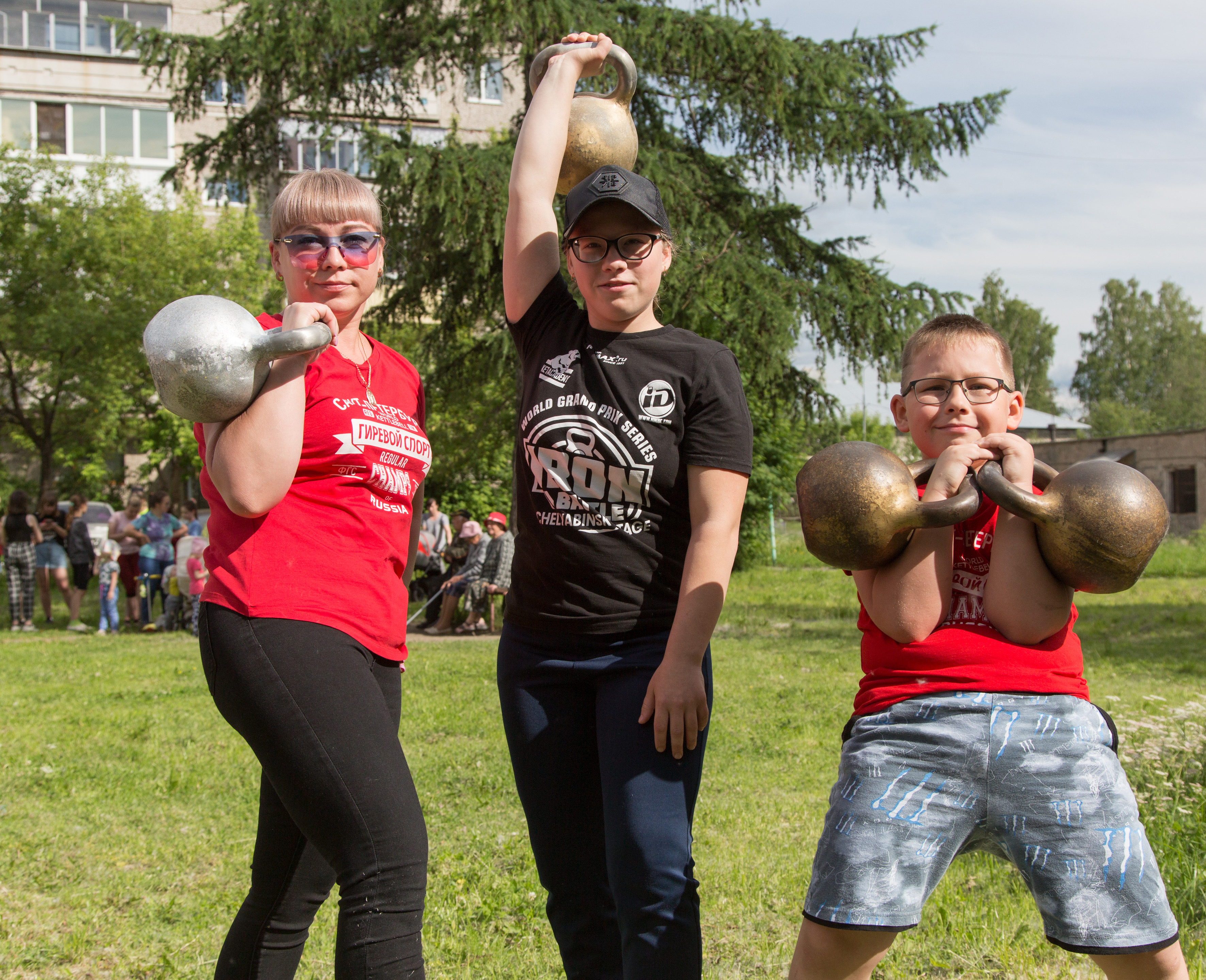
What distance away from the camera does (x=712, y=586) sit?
2.22 metres

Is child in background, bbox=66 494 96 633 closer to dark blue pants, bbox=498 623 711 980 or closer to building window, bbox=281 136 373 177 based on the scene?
building window, bbox=281 136 373 177

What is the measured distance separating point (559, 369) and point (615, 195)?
0.42 meters

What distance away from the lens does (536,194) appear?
2586mm

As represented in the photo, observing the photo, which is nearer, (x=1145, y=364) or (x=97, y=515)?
(x=97, y=515)

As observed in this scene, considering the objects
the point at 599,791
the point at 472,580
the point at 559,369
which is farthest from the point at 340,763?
the point at 472,580

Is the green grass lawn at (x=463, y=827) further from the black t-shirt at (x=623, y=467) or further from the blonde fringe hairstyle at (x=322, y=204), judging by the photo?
the blonde fringe hairstyle at (x=322, y=204)

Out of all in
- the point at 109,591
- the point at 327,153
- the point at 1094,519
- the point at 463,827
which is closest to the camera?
the point at 1094,519

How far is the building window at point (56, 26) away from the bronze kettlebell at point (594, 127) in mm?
37543

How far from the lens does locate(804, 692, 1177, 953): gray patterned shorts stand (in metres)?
1.87

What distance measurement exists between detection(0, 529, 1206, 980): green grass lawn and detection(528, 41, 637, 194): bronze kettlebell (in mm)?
2505

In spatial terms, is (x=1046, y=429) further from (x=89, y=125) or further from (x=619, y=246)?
(x=619, y=246)

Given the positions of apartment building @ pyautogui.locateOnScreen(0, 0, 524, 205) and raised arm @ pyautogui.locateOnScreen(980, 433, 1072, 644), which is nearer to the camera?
raised arm @ pyautogui.locateOnScreen(980, 433, 1072, 644)

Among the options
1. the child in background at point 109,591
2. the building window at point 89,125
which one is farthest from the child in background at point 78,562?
the building window at point 89,125

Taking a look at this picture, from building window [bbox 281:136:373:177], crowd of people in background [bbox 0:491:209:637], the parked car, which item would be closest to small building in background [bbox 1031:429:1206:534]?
building window [bbox 281:136:373:177]
